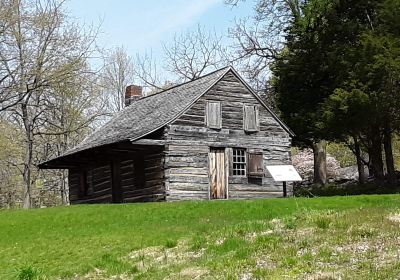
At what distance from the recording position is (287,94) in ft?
118

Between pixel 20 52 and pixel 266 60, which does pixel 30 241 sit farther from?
pixel 266 60

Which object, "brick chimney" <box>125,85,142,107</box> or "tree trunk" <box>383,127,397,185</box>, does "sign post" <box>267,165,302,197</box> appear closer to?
"tree trunk" <box>383,127,397,185</box>

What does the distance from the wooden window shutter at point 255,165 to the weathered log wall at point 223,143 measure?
35 cm

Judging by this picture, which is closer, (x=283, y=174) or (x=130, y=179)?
(x=283, y=174)

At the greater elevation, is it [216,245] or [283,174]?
[283,174]

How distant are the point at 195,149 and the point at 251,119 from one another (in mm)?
4143

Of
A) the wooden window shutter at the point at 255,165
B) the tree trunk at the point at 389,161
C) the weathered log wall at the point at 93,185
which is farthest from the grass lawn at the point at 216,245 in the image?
the tree trunk at the point at 389,161

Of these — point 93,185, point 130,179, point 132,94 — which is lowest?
point 93,185

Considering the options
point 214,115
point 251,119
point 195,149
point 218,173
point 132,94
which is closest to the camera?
point 195,149

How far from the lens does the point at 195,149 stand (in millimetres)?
28250

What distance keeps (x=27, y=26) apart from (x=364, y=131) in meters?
22.1

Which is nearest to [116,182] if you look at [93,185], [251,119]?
[93,185]

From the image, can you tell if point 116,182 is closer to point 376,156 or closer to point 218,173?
point 218,173

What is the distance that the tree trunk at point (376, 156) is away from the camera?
108ft
